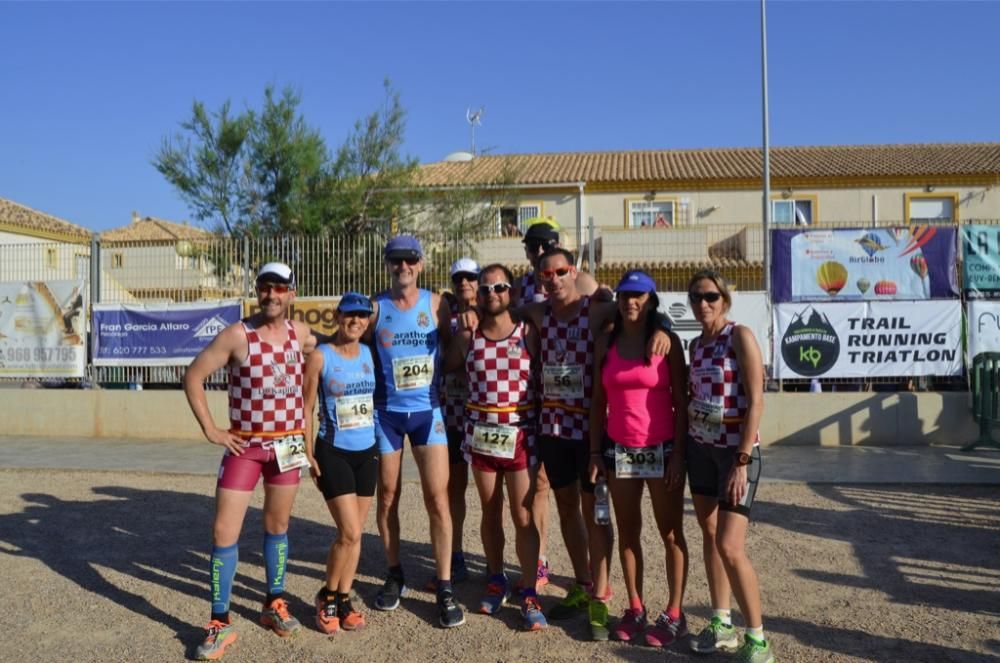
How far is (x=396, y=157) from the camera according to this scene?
22.0 meters

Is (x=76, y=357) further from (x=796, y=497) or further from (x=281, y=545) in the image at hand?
(x=796, y=497)

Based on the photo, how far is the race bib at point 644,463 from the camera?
4.15 meters

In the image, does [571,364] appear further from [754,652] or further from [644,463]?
[754,652]

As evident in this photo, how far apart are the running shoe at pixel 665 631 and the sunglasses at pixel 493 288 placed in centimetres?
189

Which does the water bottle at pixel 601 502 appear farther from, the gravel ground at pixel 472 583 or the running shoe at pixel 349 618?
the running shoe at pixel 349 618

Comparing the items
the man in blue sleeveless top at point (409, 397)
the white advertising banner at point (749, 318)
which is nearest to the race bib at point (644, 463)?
the man in blue sleeveless top at point (409, 397)

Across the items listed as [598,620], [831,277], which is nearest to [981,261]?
[831,277]

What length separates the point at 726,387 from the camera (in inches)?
156

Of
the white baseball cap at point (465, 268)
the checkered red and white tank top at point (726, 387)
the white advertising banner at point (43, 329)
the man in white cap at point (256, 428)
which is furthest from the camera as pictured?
the white advertising banner at point (43, 329)

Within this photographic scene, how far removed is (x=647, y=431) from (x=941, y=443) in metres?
7.97

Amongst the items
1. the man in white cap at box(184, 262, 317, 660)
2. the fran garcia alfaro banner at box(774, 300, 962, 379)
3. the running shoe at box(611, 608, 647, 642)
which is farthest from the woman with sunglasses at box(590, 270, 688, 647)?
the fran garcia alfaro banner at box(774, 300, 962, 379)

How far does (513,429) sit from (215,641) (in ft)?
6.07

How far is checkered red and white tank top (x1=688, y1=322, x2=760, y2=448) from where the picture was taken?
3951 mm

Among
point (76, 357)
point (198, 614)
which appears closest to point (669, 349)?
point (198, 614)
